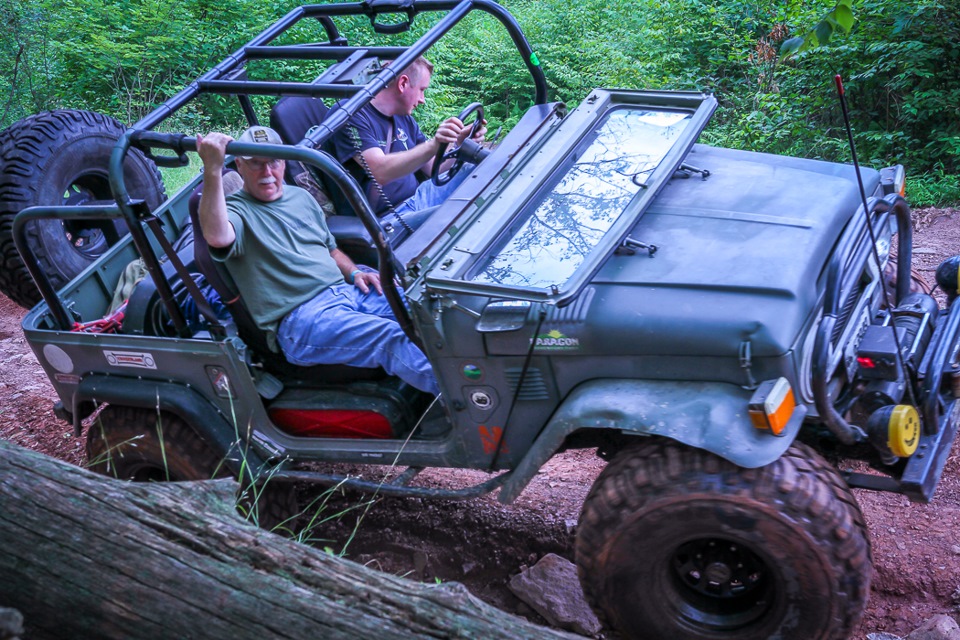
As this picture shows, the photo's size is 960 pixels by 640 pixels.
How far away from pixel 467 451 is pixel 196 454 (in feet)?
3.87

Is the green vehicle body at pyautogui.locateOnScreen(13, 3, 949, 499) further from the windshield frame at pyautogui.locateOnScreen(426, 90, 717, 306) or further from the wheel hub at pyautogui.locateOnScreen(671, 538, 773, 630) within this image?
the wheel hub at pyautogui.locateOnScreen(671, 538, 773, 630)

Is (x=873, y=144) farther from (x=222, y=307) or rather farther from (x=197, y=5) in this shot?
(x=197, y=5)

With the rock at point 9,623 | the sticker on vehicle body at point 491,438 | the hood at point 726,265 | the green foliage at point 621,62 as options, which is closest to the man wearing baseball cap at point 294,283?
the sticker on vehicle body at point 491,438

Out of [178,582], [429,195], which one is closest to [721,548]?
[178,582]

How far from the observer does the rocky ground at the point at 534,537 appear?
3.32 m

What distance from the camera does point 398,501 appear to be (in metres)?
4.41

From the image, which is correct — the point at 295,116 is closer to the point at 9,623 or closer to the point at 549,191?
the point at 549,191

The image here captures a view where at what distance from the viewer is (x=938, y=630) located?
9.77ft

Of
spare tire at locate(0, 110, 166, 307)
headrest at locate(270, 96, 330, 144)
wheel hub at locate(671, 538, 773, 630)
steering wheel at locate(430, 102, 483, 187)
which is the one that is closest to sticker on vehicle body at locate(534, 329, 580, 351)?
wheel hub at locate(671, 538, 773, 630)

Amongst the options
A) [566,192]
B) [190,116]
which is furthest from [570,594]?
[190,116]

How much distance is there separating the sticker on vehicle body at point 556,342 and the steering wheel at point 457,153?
139 centimetres

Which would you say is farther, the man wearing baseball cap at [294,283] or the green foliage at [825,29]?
the green foliage at [825,29]

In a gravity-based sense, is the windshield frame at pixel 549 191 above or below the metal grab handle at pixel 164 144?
below

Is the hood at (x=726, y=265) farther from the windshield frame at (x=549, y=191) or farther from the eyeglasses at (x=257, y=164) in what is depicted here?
the eyeglasses at (x=257, y=164)
